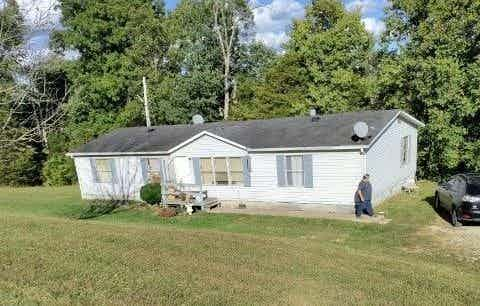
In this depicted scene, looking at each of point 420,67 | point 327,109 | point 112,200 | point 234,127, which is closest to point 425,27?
point 420,67

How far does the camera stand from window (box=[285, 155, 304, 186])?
69.7 ft

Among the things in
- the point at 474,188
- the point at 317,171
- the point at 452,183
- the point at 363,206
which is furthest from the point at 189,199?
the point at 474,188

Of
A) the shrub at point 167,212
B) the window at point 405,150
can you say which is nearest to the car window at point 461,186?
the window at point 405,150

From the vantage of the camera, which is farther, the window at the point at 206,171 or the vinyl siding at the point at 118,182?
the vinyl siding at the point at 118,182

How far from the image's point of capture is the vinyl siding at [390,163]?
2084 centimetres

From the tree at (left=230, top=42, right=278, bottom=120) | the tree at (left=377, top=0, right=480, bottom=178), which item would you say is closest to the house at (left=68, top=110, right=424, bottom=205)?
the tree at (left=377, top=0, right=480, bottom=178)

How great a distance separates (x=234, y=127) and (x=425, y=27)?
14626 millimetres

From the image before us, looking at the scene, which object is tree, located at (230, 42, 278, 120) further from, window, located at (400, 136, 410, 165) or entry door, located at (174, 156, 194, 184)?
window, located at (400, 136, 410, 165)

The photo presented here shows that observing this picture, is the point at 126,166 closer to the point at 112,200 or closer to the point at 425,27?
the point at 112,200

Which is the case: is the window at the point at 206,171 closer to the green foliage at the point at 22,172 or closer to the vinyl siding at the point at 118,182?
the vinyl siding at the point at 118,182

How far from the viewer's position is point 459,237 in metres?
15.0

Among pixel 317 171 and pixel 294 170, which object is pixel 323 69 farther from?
pixel 317 171

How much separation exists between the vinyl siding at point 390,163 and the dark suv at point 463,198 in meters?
3.39

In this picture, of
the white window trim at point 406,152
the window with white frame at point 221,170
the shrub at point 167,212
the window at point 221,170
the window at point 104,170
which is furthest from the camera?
the window at point 104,170
